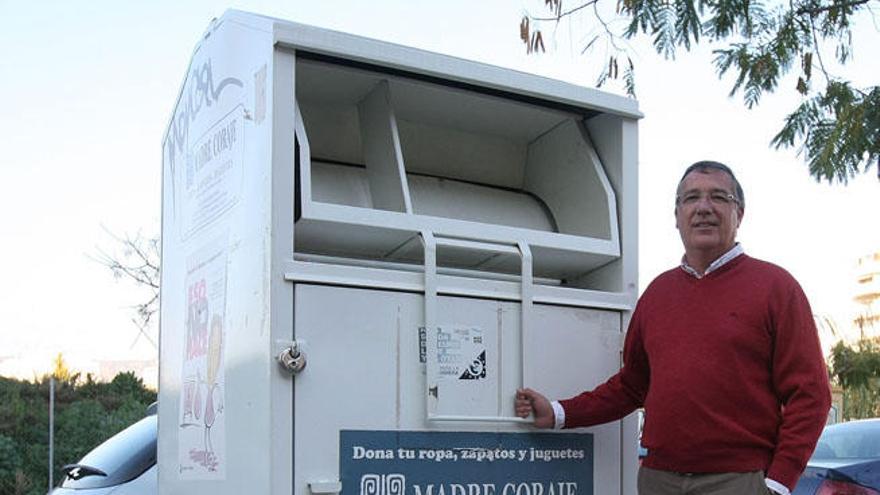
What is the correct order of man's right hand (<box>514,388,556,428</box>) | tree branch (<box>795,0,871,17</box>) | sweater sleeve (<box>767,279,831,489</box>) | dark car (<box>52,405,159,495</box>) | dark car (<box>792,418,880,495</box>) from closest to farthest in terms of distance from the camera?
1. sweater sleeve (<box>767,279,831,489</box>)
2. man's right hand (<box>514,388,556,428</box>)
3. dark car (<box>792,418,880,495</box>)
4. dark car (<box>52,405,159,495</box>)
5. tree branch (<box>795,0,871,17</box>)

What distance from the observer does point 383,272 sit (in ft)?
11.4

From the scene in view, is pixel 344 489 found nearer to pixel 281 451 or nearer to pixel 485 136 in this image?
pixel 281 451

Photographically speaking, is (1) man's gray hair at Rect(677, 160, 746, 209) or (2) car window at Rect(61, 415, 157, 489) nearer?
(1) man's gray hair at Rect(677, 160, 746, 209)

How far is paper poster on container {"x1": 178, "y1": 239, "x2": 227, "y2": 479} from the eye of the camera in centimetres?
369

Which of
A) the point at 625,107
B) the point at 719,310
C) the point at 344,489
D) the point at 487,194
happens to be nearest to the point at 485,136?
the point at 487,194

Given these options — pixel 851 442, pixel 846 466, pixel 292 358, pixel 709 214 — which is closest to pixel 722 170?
pixel 709 214

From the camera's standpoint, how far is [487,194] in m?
4.41

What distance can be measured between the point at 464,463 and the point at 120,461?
3.60m

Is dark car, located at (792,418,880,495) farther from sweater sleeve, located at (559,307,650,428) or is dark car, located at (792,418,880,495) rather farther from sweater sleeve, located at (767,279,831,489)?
sweater sleeve, located at (767,279,831,489)

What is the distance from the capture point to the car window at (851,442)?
6.59 m

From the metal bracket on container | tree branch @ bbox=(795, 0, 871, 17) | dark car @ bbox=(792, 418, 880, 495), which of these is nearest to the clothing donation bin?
the metal bracket on container

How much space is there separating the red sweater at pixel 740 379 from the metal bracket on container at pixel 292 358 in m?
1.13

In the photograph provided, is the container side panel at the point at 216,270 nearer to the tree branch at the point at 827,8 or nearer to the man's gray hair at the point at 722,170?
the man's gray hair at the point at 722,170

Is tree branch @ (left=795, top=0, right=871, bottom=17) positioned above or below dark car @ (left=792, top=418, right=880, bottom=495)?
above
